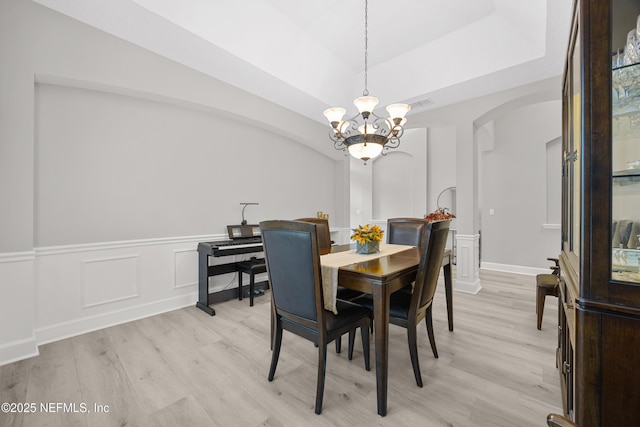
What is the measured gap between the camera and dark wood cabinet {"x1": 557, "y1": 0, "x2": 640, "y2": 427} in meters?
0.85

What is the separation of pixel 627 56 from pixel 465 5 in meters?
2.53

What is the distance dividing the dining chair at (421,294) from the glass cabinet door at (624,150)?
3.11 feet

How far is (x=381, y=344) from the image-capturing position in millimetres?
1638

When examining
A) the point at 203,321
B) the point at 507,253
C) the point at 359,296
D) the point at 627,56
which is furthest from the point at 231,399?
the point at 507,253

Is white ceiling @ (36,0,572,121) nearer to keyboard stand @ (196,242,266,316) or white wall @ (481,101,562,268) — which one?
white wall @ (481,101,562,268)

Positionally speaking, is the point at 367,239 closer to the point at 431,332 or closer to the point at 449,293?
the point at 431,332

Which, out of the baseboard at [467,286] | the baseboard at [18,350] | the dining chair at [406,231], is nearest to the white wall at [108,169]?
the baseboard at [18,350]

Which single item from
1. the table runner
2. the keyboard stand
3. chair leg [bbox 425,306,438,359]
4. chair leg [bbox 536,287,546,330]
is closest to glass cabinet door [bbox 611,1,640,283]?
the table runner

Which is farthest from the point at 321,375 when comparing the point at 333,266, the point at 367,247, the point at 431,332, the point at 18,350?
the point at 18,350

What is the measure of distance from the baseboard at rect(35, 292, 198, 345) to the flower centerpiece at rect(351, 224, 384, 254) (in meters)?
2.34

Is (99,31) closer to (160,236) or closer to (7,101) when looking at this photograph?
(7,101)

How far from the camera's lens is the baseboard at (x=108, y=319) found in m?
2.50

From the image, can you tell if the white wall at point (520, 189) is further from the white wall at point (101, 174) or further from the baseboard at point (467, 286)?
the white wall at point (101, 174)

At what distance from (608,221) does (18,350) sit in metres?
3.75
